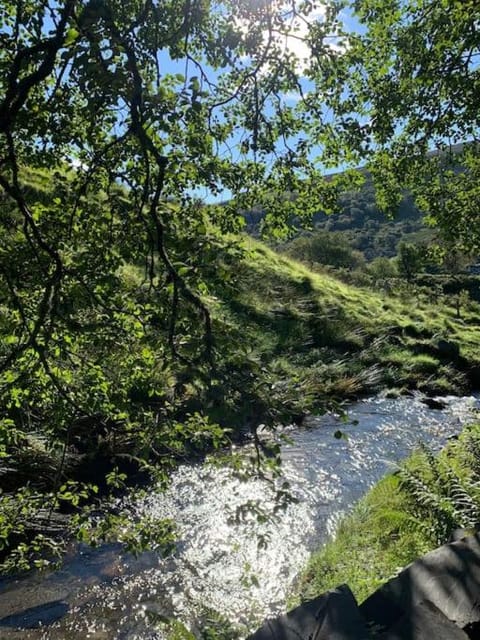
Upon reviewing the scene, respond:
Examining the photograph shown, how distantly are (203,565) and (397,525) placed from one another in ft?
11.5

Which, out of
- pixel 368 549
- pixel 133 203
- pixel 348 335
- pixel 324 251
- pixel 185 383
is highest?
pixel 324 251

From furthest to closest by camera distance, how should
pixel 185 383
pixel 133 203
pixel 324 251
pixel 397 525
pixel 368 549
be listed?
1. pixel 324 251
2. pixel 397 525
3. pixel 368 549
4. pixel 133 203
5. pixel 185 383

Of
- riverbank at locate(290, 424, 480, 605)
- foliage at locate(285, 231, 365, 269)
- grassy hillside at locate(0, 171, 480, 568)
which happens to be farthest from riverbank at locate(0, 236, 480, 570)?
foliage at locate(285, 231, 365, 269)

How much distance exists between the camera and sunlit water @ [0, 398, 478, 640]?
7246 mm

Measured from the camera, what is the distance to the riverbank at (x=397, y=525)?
7371mm

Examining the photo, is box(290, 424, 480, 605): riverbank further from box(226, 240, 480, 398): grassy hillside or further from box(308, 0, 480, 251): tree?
box(226, 240, 480, 398): grassy hillside

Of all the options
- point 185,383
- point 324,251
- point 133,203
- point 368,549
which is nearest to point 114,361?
point 133,203

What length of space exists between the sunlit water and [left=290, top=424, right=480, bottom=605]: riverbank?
1.76 feet

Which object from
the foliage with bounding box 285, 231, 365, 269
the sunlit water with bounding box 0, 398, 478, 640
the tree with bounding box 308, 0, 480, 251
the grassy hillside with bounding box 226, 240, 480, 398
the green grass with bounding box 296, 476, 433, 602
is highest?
the foliage with bounding box 285, 231, 365, 269

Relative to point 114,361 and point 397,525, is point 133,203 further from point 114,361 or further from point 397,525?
point 397,525

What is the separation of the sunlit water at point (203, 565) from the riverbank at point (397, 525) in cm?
54

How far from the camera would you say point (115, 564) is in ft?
28.4

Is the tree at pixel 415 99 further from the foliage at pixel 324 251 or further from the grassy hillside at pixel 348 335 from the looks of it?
the foliage at pixel 324 251

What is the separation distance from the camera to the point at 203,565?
8.79 m
